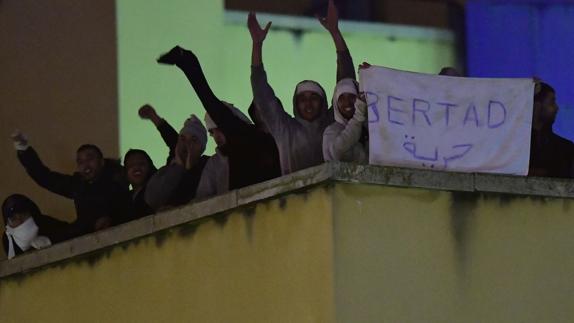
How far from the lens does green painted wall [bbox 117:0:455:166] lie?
57.0 feet

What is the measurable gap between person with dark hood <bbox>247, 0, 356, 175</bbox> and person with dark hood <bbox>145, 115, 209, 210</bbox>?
3.07ft

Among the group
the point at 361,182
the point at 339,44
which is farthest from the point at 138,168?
the point at 361,182

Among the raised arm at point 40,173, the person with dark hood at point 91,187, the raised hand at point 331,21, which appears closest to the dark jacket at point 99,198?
the person with dark hood at point 91,187

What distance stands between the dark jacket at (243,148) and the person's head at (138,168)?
3.79 ft

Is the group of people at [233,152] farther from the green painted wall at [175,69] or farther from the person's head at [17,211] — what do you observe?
the green painted wall at [175,69]

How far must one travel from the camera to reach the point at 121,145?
17266mm

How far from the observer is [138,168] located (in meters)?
15.0

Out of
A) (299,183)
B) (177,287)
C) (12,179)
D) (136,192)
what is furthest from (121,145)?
(299,183)

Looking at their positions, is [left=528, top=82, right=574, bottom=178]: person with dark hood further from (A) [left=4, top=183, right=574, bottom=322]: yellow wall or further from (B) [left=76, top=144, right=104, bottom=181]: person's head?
(B) [left=76, top=144, right=104, bottom=181]: person's head

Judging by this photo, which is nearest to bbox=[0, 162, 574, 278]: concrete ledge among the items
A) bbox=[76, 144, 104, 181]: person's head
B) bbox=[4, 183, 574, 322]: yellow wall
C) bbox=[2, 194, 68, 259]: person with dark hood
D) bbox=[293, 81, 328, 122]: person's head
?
bbox=[4, 183, 574, 322]: yellow wall

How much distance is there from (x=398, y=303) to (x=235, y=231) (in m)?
1.31

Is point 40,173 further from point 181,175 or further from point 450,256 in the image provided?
point 450,256

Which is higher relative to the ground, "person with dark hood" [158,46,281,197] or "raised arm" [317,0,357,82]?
"raised arm" [317,0,357,82]

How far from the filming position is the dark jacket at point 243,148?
13500 mm
